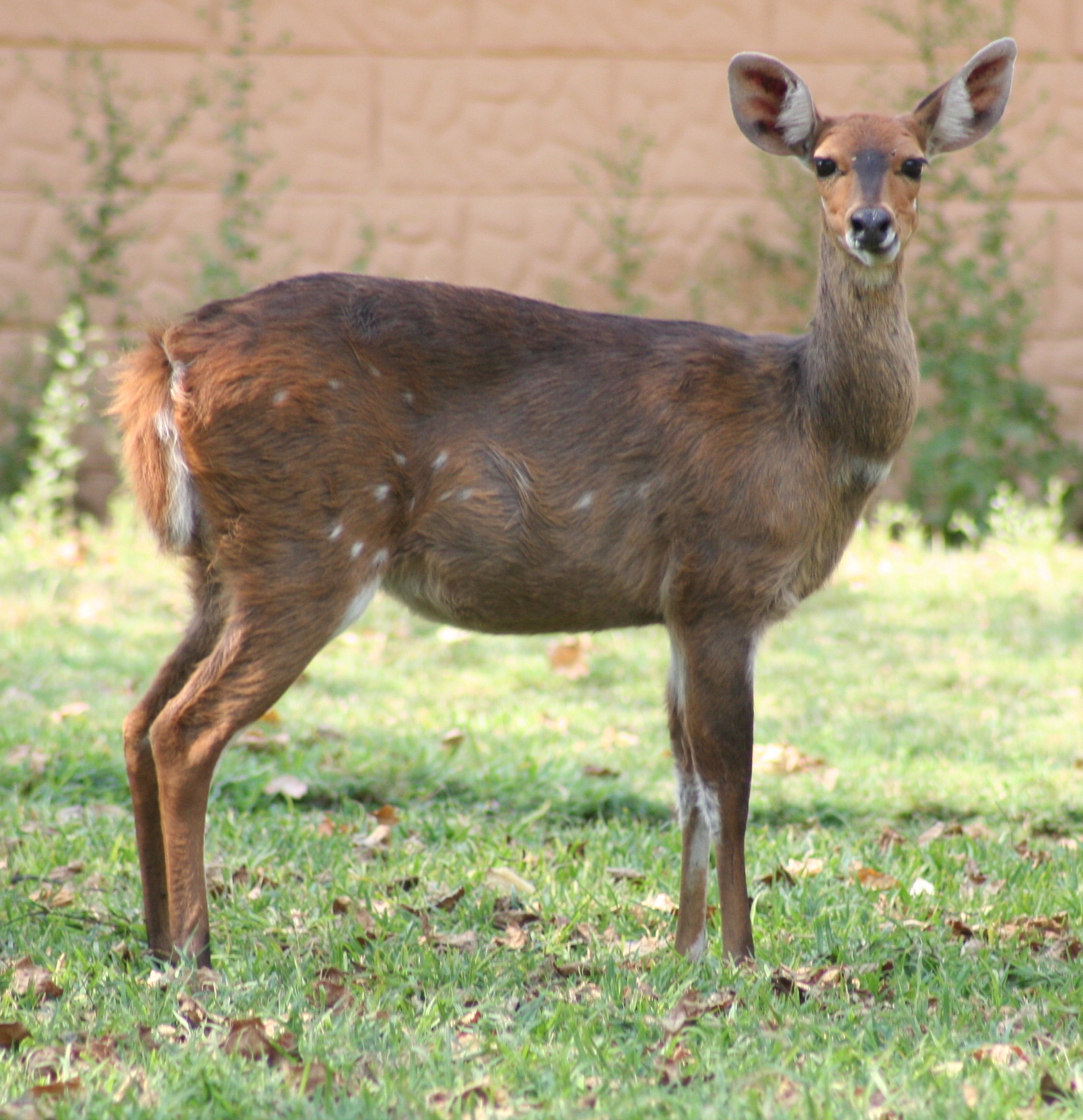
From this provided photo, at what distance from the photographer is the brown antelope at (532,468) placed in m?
3.38

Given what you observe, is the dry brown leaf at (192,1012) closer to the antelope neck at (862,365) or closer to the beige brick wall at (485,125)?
the antelope neck at (862,365)

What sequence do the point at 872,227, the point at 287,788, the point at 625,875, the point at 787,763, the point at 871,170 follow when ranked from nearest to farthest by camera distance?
the point at 872,227 < the point at 871,170 < the point at 625,875 < the point at 287,788 < the point at 787,763

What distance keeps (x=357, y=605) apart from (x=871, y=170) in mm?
1679

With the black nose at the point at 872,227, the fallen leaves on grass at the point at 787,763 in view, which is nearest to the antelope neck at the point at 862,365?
the black nose at the point at 872,227

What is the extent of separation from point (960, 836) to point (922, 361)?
5067mm

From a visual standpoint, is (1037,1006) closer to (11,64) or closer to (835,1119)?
(835,1119)

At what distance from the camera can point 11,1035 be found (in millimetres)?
2873

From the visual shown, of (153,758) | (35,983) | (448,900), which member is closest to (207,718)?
(153,758)

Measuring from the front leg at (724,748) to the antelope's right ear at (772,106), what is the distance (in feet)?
4.46

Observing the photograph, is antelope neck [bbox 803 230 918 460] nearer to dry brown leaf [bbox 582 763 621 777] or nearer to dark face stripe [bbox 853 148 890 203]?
dark face stripe [bbox 853 148 890 203]

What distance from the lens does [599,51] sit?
9094 mm

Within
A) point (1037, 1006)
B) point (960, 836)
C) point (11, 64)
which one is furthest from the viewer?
point (11, 64)

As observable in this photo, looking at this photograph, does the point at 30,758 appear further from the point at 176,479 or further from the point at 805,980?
the point at 805,980

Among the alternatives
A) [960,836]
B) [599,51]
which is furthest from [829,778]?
[599,51]
